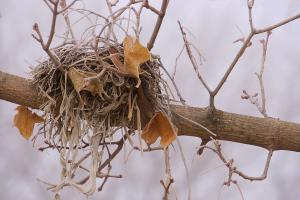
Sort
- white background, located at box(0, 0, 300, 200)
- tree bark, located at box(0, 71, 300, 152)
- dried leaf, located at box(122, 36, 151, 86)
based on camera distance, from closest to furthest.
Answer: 1. dried leaf, located at box(122, 36, 151, 86)
2. tree bark, located at box(0, 71, 300, 152)
3. white background, located at box(0, 0, 300, 200)

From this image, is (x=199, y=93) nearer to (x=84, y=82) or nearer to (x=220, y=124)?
(x=220, y=124)

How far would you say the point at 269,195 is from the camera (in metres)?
1.70

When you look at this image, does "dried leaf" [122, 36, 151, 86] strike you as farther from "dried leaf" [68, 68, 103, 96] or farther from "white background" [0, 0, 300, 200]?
"white background" [0, 0, 300, 200]

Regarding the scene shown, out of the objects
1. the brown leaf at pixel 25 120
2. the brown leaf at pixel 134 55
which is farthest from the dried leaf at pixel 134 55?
the brown leaf at pixel 25 120

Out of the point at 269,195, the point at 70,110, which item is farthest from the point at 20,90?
the point at 269,195

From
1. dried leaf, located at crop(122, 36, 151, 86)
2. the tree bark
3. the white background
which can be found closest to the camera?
dried leaf, located at crop(122, 36, 151, 86)

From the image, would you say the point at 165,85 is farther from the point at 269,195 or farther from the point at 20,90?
the point at 269,195

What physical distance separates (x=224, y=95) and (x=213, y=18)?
8.8 inches

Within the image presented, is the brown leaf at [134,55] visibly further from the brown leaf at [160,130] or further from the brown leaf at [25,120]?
the brown leaf at [25,120]

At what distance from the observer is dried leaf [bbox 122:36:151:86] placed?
0.85 m

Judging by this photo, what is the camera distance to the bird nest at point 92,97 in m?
0.91

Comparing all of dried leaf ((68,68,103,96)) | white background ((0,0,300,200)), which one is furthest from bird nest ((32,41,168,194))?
white background ((0,0,300,200))

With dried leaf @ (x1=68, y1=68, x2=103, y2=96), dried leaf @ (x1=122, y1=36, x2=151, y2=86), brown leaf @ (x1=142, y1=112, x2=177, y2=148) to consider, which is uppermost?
dried leaf @ (x1=122, y1=36, x2=151, y2=86)

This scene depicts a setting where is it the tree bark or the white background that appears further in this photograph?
the white background
